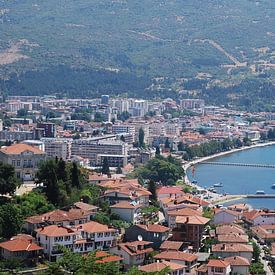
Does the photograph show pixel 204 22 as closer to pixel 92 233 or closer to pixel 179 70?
pixel 179 70

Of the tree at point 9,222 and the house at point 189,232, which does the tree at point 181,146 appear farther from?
the tree at point 9,222

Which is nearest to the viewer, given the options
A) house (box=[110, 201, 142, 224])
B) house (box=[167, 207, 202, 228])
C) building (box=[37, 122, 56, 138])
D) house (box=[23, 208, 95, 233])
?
house (box=[23, 208, 95, 233])

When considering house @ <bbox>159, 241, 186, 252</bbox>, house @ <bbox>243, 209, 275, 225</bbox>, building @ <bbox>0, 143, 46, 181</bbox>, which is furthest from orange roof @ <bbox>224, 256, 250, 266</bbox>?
building @ <bbox>0, 143, 46, 181</bbox>

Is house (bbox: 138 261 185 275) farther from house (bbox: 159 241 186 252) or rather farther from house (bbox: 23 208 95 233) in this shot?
house (bbox: 23 208 95 233)

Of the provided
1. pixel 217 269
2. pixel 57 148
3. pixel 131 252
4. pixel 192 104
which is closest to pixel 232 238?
pixel 217 269

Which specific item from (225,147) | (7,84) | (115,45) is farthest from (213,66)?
(225,147)

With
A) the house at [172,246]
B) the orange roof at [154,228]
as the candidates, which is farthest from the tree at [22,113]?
the house at [172,246]

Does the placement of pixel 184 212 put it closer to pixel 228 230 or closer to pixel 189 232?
pixel 228 230
